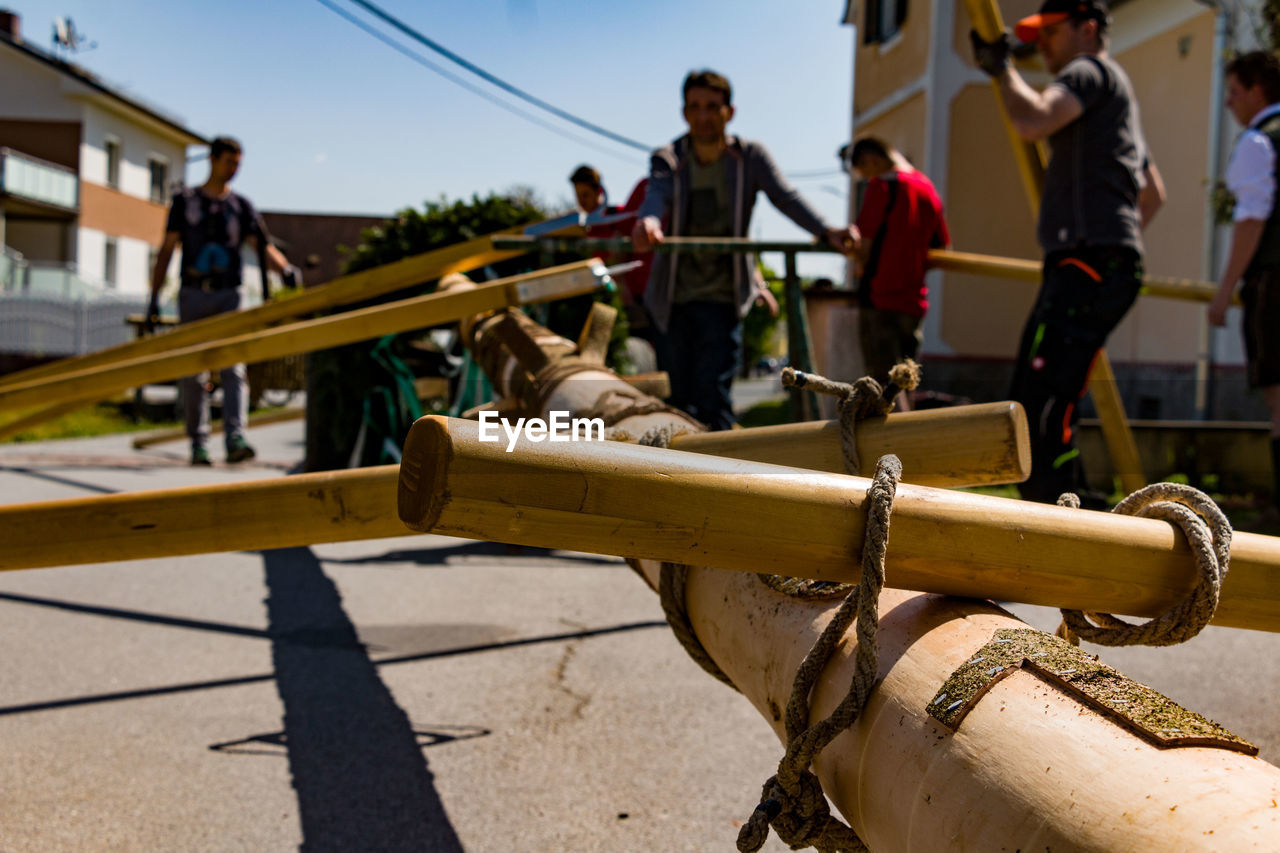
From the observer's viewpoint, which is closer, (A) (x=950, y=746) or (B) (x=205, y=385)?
(A) (x=950, y=746)

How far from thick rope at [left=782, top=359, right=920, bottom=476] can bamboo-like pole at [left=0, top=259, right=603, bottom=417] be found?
1737 millimetres

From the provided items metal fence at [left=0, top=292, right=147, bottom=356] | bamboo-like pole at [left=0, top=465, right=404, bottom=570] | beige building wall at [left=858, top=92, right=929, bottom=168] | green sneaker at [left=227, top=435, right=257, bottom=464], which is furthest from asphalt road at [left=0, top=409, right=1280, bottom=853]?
metal fence at [left=0, top=292, right=147, bottom=356]

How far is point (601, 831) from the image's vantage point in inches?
76.5

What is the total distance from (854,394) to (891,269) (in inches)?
118

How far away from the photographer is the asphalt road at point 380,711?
198cm

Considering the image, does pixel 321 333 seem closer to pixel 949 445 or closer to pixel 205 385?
pixel 949 445

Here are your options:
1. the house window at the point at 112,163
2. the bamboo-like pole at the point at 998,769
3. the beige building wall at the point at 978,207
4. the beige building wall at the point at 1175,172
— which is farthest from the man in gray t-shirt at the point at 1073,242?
the house window at the point at 112,163

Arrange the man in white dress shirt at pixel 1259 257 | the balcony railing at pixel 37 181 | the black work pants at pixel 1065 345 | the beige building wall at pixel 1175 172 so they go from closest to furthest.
Result: the black work pants at pixel 1065 345, the man in white dress shirt at pixel 1259 257, the beige building wall at pixel 1175 172, the balcony railing at pixel 37 181

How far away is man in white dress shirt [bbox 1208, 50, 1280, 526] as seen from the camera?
3904 millimetres

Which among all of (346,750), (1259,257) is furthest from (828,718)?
(1259,257)

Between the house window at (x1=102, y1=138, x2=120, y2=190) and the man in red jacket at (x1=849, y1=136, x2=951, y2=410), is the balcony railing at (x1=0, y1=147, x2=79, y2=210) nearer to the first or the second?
the house window at (x1=102, y1=138, x2=120, y2=190)

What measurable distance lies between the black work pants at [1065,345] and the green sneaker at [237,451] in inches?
201

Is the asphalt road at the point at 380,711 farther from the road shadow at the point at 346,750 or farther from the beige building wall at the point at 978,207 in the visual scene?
the beige building wall at the point at 978,207

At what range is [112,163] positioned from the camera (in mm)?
33000
